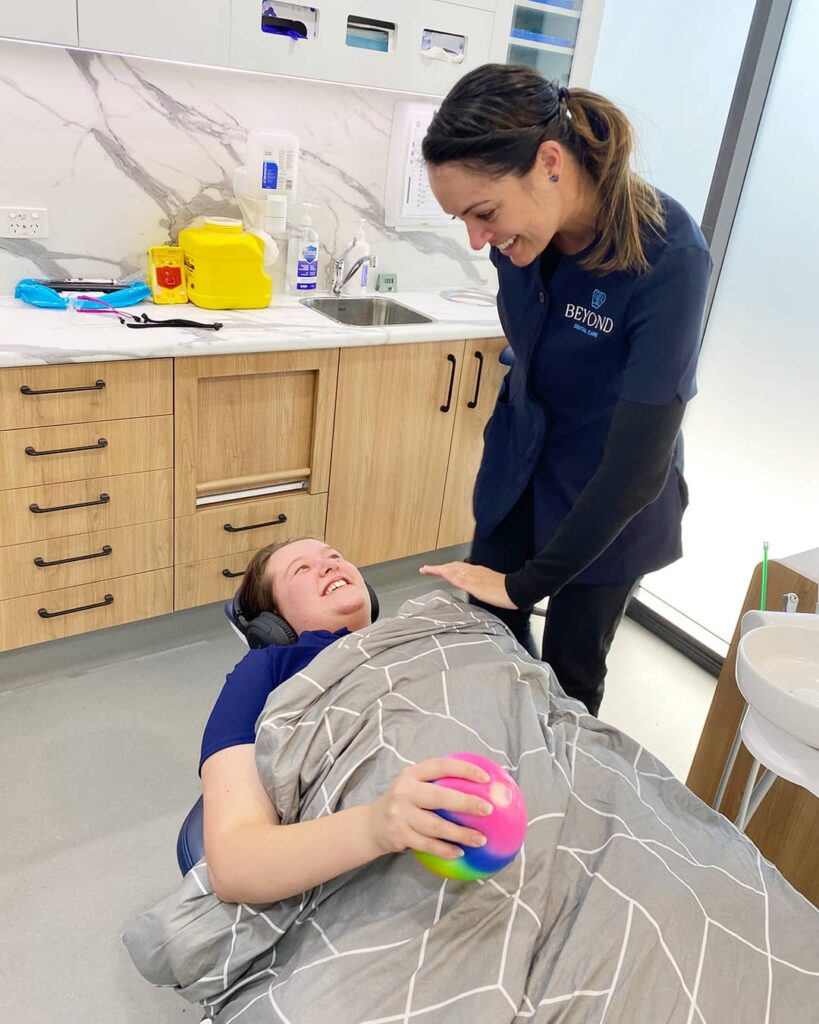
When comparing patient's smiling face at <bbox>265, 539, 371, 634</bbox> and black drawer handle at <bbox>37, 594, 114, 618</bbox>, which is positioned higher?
patient's smiling face at <bbox>265, 539, 371, 634</bbox>

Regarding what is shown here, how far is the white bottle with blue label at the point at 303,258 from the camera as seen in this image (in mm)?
2648

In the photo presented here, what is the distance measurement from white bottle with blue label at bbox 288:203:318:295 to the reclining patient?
170 cm

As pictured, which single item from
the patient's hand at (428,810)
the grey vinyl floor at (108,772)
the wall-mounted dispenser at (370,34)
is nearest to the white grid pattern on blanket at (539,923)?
the patient's hand at (428,810)

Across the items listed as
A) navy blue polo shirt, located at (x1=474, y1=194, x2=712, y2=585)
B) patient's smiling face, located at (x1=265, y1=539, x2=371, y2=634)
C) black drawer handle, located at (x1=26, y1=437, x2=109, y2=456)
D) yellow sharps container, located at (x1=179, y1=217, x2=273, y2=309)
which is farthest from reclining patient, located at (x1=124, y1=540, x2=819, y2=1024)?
yellow sharps container, located at (x1=179, y1=217, x2=273, y2=309)

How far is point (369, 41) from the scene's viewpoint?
249 cm

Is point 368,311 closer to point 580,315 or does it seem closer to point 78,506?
point 78,506

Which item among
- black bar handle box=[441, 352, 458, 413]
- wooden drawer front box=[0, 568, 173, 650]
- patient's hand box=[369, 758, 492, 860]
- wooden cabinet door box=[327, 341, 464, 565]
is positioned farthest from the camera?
black bar handle box=[441, 352, 458, 413]

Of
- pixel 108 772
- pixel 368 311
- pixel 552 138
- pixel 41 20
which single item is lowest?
pixel 108 772

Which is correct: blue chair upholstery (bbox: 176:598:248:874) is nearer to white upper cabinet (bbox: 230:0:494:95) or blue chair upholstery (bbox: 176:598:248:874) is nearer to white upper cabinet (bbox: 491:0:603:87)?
white upper cabinet (bbox: 230:0:494:95)

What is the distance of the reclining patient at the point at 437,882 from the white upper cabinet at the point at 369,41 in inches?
69.6

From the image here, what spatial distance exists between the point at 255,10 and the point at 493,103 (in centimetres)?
135

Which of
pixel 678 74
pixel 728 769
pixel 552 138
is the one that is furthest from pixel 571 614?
pixel 678 74

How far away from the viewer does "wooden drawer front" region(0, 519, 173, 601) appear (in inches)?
82.0

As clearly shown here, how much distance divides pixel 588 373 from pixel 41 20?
1.55m
